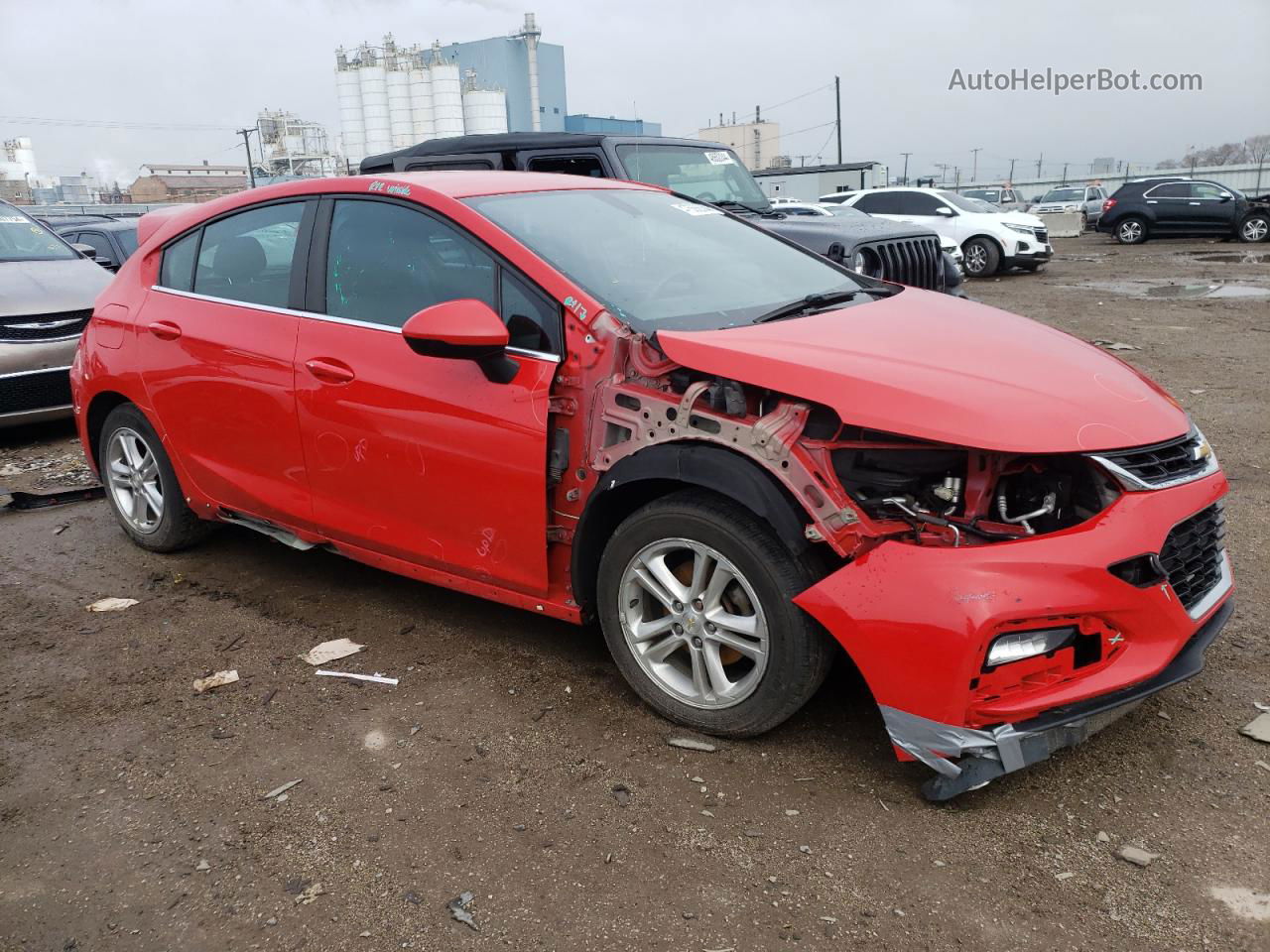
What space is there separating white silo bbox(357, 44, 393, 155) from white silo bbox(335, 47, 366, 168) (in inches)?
15.4

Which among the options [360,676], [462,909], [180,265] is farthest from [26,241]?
[462,909]

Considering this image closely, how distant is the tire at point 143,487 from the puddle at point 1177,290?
44.5ft

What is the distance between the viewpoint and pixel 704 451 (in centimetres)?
287

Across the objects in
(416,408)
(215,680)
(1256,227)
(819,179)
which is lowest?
(215,680)

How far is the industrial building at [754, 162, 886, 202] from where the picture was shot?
114 feet

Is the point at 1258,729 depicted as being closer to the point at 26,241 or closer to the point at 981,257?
the point at 26,241

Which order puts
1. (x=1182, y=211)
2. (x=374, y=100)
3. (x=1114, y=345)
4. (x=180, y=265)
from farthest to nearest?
(x=374, y=100) → (x=1182, y=211) → (x=1114, y=345) → (x=180, y=265)

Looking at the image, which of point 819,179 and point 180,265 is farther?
point 819,179

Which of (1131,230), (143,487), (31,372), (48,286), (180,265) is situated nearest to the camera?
(180,265)

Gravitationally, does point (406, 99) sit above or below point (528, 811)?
above

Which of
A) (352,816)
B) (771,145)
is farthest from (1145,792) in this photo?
(771,145)

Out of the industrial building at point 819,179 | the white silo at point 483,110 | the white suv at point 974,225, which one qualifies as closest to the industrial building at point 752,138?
the white silo at point 483,110

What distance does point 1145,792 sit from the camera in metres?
2.75

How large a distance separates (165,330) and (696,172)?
532 cm
